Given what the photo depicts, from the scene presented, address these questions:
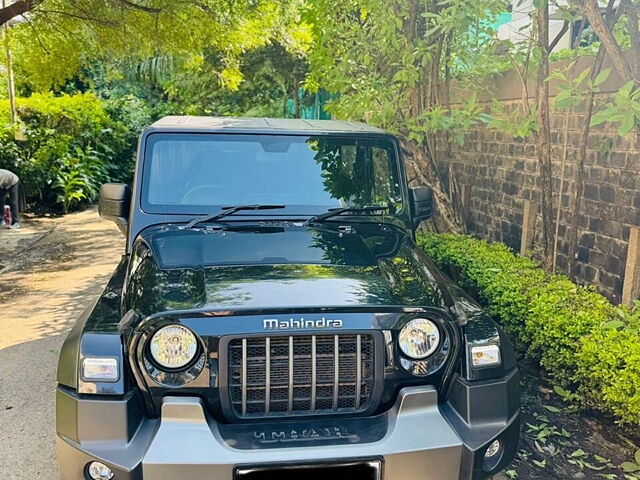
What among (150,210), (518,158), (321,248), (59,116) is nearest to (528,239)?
(518,158)

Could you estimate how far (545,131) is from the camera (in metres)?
4.93

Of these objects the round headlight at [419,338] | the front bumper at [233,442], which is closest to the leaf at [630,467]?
the front bumper at [233,442]

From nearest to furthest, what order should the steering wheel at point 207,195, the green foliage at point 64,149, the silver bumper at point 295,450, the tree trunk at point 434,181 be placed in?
the silver bumper at point 295,450 → the steering wheel at point 207,195 → the tree trunk at point 434,181 → the green foliage at point 64,149

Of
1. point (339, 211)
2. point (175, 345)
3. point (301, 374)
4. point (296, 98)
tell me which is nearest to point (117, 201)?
point (339, 211)

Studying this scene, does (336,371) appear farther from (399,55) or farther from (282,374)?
(399,55)

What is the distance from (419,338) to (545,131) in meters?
3.06

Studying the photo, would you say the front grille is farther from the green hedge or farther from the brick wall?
the brick wall

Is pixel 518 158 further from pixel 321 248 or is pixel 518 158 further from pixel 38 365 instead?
pixel 38 365

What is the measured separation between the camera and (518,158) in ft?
20.9

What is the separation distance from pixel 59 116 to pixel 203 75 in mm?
3830

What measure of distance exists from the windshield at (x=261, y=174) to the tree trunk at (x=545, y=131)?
1746 millimetres

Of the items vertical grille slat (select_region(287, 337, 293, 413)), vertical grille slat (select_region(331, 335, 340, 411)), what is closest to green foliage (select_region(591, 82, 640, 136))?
→ vertical grille slat (select_region(331, 335, 340, 411))

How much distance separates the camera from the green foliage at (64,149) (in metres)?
11.2

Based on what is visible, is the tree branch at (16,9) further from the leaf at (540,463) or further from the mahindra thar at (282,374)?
the leaf at (540,463)
